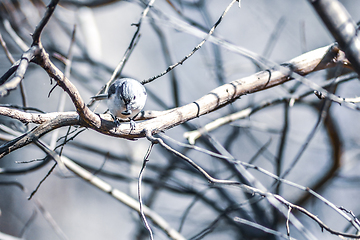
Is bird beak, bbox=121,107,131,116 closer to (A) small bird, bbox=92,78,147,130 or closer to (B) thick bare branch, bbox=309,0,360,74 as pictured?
(A) small bird, bbox=92,78,147,130

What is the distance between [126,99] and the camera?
922 millimetres

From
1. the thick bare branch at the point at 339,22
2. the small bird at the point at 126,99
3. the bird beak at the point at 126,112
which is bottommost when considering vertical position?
the thick bare branch at the point at 339,22

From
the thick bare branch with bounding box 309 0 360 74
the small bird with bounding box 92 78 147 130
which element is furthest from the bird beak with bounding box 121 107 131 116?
the thick bare branch with bounding box 309 0 360 74

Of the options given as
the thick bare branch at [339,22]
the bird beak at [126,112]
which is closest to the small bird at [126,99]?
the bird beak at [126,112]

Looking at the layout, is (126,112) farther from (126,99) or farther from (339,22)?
(339,22)

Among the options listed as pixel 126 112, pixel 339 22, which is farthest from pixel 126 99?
pixel 339 22

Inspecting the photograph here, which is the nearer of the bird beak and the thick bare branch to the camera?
the thick bare branch

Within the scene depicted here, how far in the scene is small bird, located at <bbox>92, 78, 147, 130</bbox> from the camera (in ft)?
3.02

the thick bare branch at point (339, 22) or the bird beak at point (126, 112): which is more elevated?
the bird beak at point (126, 112)

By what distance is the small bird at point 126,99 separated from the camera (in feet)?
3.02

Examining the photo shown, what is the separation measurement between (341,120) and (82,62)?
190 cm

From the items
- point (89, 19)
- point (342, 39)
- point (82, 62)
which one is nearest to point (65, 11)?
point (89, 19)

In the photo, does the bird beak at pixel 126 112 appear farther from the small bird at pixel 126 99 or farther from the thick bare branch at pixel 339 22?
the thick bare branch at pixel 339 22

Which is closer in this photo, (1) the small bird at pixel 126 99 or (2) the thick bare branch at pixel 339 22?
(2) the thick bare branch at pixel 339 22
